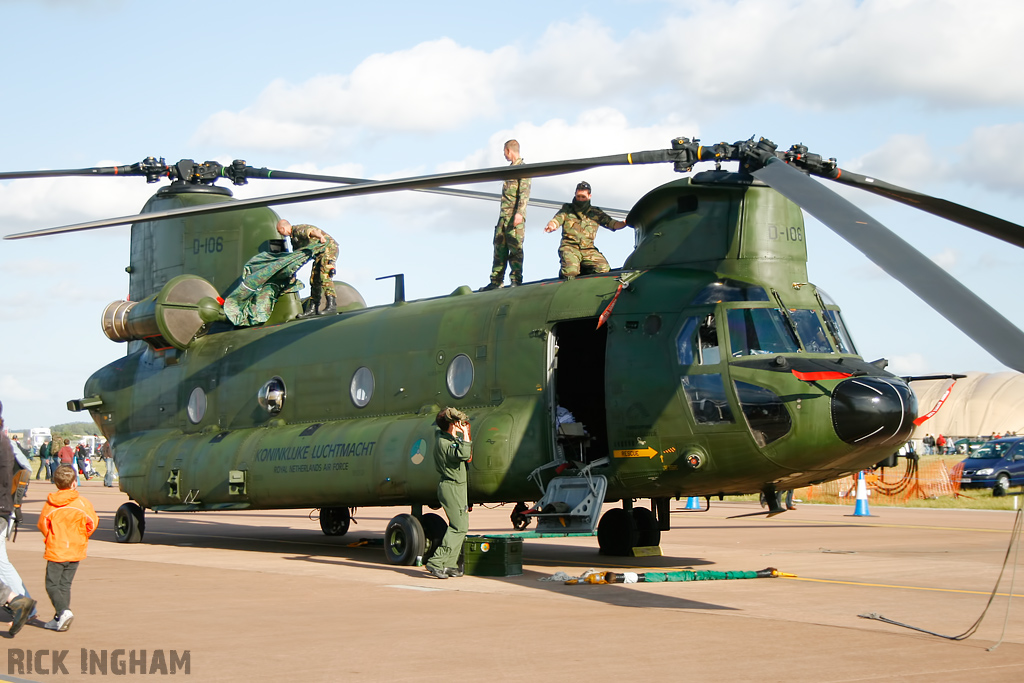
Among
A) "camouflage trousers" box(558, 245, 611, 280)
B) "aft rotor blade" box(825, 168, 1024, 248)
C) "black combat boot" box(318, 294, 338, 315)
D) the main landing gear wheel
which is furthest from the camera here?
"black combat boot" box(318, 294, 338, 315)

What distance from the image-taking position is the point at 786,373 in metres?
11.9

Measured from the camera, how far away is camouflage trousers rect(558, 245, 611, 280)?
582 inches

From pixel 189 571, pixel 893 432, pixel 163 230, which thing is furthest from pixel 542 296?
pixel 163 230

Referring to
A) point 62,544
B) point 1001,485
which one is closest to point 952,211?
point 62,544

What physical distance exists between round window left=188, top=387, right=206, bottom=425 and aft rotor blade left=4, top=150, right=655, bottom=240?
4.86 m

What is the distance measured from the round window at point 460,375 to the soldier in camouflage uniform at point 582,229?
190 centimetres

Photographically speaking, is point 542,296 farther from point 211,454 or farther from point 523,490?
point 211,454

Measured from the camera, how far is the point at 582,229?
1494 cm

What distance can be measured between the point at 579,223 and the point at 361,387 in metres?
4.04

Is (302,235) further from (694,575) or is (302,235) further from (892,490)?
(892,490)

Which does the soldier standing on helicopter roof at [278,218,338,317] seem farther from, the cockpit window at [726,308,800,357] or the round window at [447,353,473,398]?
the cockpit window at [726,308,800,357]

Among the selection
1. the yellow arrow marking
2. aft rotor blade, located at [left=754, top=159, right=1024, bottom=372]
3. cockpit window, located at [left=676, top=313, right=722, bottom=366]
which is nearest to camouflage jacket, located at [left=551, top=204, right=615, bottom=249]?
cockpit window, located at [left=676, top=313, right=722, bottom=366]

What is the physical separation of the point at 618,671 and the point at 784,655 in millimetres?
1320

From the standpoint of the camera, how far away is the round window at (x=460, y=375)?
14602 millimetres
